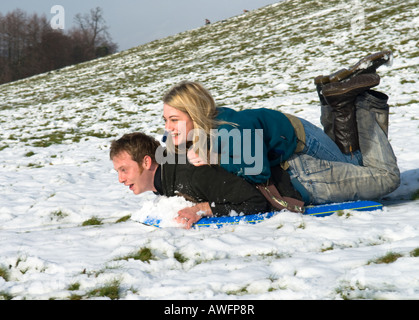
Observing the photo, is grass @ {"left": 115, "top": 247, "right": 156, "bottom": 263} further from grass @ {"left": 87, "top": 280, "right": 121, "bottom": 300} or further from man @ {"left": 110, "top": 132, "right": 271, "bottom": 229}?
man @ {"left": 110, "top": 132, "right": 271, "bottom": 229}

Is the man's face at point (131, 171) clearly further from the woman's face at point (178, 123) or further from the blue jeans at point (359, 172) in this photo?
the blue jeans at point (359, 172)

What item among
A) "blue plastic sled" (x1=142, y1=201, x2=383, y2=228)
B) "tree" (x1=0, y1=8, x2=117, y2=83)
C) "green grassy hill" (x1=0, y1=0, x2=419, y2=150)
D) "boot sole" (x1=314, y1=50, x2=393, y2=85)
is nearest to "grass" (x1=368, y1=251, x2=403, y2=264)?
"blue plastic sled" (x1=142, y1=201, x2=383, y2=228)

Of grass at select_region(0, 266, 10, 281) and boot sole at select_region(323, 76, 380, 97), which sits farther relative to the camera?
boot sole at select_region(323, 76, 380, 97)

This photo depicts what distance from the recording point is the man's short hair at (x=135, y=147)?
4.02 meters

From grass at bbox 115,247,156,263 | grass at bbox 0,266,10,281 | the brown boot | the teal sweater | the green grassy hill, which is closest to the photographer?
grass at bbox 0,266,10,281

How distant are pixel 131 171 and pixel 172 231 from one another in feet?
2.51

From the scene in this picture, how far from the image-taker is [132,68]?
75.9 feet

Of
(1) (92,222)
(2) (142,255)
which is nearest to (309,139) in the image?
(2) (142,255)

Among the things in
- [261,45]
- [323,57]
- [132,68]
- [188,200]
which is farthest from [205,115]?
[132,68]

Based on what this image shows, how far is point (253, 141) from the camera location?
350cm

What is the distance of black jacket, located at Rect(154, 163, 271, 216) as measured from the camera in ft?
12.0

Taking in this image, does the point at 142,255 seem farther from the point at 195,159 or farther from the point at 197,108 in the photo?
the point at 197,108

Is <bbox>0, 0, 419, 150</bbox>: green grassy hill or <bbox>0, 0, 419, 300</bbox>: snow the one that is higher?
<bbox>0, 0, 419, 150</bbox>: green grassy hill

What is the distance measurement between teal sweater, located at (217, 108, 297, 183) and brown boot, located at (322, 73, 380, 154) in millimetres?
595
